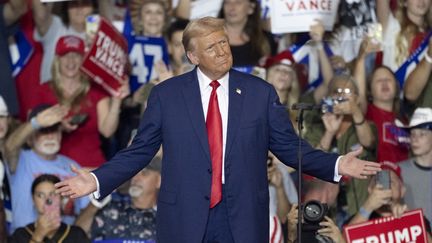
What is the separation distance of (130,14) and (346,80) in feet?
6.22

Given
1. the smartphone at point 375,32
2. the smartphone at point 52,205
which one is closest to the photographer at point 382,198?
the smartphone at point 375,32

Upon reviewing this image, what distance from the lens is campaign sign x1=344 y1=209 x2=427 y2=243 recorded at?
8.65 m

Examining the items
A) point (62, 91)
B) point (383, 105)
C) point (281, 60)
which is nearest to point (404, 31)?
point (383, 105)

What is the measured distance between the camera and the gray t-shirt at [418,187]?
9398 millimetres

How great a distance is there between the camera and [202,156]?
667 cm

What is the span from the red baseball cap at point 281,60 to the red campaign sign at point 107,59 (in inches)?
42.4

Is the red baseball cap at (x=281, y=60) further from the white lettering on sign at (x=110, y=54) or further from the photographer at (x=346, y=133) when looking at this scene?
the white lettering on sign at (x=110, y=54)

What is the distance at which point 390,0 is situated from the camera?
1050 cm

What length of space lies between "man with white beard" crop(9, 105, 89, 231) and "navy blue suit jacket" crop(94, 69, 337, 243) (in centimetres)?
290

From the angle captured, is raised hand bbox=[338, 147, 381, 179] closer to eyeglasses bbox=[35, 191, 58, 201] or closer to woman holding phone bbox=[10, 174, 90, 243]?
woman holding phone bbox=[10, 174, 90, 243]

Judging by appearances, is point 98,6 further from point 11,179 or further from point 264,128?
point 264,128

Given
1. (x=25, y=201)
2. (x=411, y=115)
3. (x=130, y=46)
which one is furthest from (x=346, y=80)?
(x=25, y=201)

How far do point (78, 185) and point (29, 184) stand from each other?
10.3 ft

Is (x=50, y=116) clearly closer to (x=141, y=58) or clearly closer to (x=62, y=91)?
(x=62, y=91)
